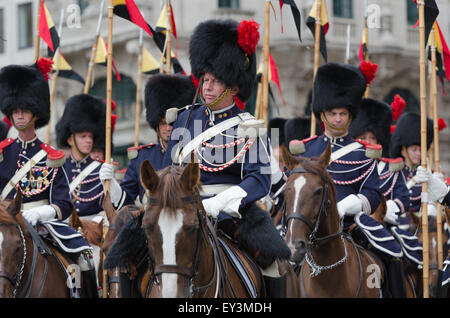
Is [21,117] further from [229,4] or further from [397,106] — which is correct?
[229,4]

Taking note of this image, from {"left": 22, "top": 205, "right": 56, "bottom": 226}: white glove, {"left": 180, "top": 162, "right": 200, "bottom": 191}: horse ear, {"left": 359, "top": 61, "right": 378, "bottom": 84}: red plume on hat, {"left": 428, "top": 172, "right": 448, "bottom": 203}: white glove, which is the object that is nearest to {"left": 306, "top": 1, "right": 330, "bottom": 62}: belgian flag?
{"left": 359, "top": 61, "right": 378, "bottom": 84}: red plume on hat

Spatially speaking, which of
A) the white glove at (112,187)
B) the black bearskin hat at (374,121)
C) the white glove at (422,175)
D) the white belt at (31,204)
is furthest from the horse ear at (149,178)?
the black bearskin hat at (374,121)

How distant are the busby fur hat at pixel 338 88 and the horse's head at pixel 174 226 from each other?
415cm

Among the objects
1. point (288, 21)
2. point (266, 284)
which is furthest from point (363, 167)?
point (288, 21)

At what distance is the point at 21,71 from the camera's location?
866 cm

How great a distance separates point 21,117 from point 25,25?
19876 millimetres

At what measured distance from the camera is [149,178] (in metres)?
5.04

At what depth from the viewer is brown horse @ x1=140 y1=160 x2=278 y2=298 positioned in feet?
15.9

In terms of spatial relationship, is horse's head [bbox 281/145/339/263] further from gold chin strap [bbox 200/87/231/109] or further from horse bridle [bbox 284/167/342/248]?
gold chin strap [bbox 200/87/231/109]

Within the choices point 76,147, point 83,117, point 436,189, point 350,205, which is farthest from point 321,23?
point 350,205

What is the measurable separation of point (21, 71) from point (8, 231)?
2.52 m

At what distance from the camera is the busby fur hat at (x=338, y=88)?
9039 millimetres

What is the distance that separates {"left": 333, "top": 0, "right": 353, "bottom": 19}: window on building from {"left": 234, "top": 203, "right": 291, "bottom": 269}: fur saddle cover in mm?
19498
